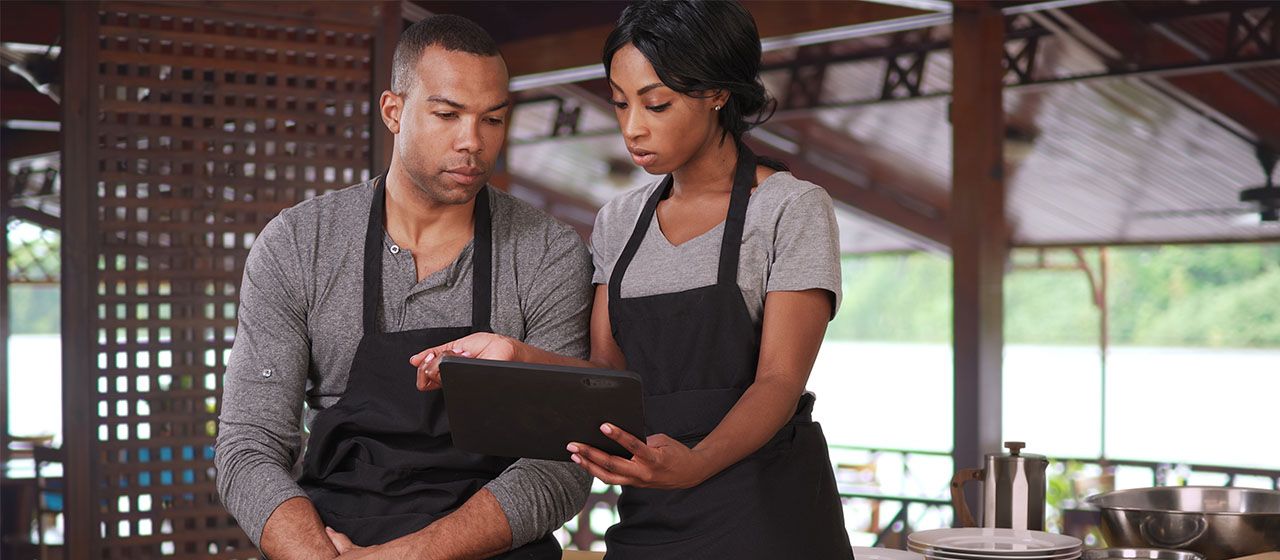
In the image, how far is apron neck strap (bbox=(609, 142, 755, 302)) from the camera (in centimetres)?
168

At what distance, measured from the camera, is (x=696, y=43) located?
1633mm

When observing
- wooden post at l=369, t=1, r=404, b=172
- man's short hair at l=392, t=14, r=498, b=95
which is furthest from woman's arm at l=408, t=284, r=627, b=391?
wooden post at l=369, t=1, r=404, b=172

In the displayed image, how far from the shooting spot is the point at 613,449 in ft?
4.84

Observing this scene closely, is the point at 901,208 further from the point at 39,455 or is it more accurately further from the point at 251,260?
the point at 251,260

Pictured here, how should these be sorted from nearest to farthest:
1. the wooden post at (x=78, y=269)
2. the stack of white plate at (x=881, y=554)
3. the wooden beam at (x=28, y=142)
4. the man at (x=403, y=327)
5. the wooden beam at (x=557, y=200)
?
1. the man at (x=403, y=327)
2. the stack of white plate at (x=881, y=554)
3. the wooden post at (x=78, y=269)
4. the wooden beam at (x=28, y=142)
5. the wooden beam at (x=557, y=200)

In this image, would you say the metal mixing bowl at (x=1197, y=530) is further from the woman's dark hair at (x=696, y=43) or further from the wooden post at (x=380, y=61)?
the wooden post at (x=380, y=61)

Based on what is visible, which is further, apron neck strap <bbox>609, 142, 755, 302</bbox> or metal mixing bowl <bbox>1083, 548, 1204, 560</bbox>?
metal mixing bowl <bbox>1083, 548, 1204, 560</bbox>

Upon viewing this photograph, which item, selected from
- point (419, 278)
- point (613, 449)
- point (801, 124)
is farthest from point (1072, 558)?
point (801, 124)

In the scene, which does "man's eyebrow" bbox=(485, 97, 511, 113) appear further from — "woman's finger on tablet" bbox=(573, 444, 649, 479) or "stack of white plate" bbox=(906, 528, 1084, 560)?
"stack of white plate" bbox=(906, 528, 1084, 560)

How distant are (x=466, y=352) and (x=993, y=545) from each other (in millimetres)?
1145

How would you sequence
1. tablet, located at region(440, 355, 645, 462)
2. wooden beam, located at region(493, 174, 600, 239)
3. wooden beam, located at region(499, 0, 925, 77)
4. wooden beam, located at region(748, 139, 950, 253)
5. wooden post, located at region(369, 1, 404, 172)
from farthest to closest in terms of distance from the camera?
wooden beam, located at region(493, 174, 600, 239)
wooden beam, located at region(748, 139, 950, 253)
wooden beam, located at region(499, 0, 925, 77)
wooden post, located at region(369, 1, 404, 172)
tablet, located at region(440, 355, 645, 462)

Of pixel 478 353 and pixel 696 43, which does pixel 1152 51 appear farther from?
pixel 478 353

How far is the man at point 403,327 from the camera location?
193 cm

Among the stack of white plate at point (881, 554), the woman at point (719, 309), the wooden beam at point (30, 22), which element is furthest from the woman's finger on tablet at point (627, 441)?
the wooden beam at point (30, 22)
